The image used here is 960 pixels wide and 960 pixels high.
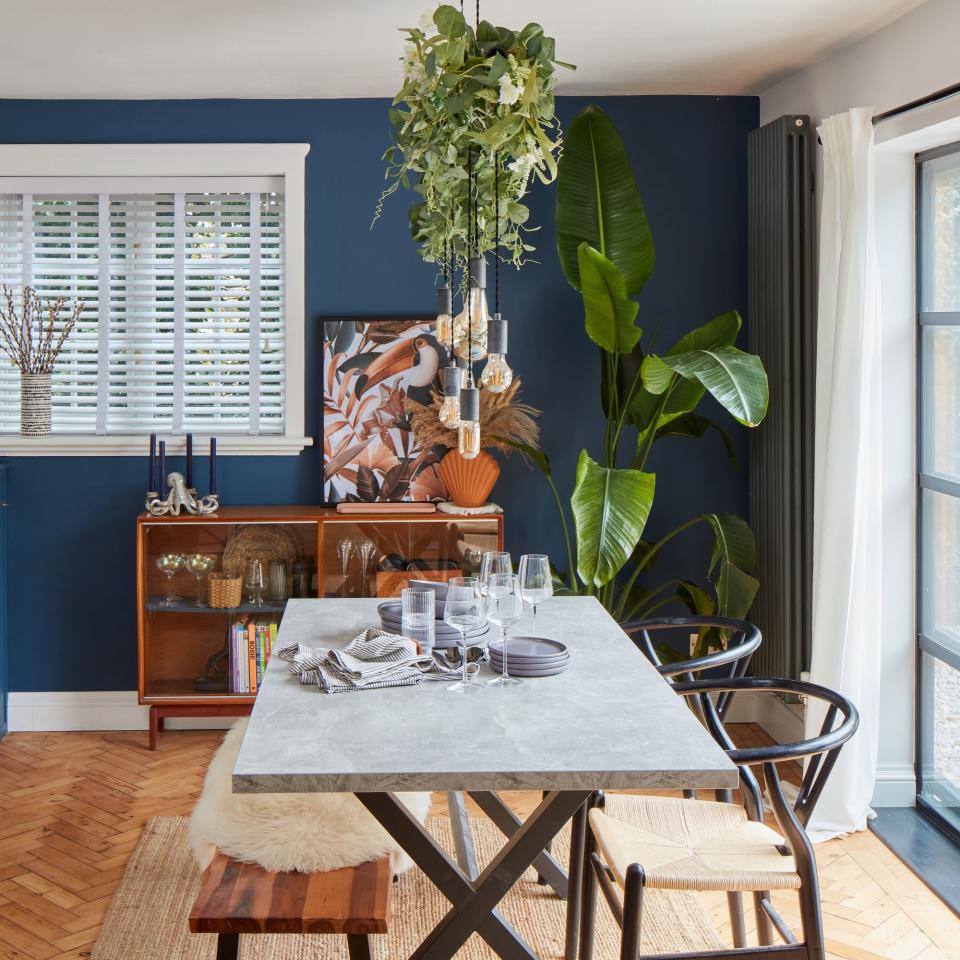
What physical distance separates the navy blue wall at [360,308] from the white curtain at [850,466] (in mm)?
1006

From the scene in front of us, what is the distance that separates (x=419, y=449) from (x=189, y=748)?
158 cm

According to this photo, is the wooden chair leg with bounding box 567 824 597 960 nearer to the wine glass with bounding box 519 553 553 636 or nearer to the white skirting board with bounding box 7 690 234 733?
the wine glass with bounding box 519 553 553 636

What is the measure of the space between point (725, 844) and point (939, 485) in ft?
5.89

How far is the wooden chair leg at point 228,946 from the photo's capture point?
2074 millimetres

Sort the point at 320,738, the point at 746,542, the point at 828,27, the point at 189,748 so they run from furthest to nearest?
the point at 189,748
the point at 746,542
the point at 828,27
the point at 320,738

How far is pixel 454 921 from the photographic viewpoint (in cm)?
203

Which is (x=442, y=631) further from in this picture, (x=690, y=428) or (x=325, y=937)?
(x=690, y=428)

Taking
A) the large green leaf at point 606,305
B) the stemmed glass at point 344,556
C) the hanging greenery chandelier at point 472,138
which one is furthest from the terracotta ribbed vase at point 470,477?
the hanging greenery chandelier at point 472,138

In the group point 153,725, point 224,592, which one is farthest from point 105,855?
point 224,592

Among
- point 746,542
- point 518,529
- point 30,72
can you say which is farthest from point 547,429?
point 30,72

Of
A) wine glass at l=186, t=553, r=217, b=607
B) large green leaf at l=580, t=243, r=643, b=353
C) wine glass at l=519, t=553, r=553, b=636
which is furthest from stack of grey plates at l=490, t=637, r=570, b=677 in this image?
wine glass at l=186, t=553, r=217, b=607

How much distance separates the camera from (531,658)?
2.33 meters

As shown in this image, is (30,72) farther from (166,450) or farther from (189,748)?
(189,748)

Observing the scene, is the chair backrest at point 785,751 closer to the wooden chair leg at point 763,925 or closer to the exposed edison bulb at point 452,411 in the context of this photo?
the wooden chair leg at point 763,925
